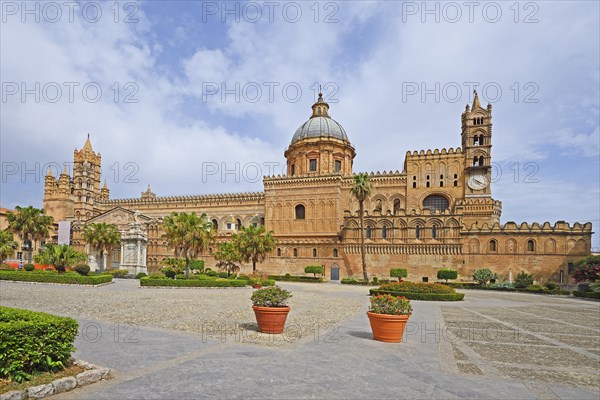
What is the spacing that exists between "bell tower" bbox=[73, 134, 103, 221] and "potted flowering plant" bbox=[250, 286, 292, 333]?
65.7m

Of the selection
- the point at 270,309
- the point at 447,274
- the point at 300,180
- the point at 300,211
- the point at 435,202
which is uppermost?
the point at 300,180

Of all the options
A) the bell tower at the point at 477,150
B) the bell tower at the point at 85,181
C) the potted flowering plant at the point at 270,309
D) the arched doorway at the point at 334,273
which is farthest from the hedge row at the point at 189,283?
the bell tower at the point at 85,181

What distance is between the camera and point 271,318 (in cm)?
1073

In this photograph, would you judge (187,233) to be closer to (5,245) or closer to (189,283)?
(189,283)

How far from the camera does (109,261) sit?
179 ft

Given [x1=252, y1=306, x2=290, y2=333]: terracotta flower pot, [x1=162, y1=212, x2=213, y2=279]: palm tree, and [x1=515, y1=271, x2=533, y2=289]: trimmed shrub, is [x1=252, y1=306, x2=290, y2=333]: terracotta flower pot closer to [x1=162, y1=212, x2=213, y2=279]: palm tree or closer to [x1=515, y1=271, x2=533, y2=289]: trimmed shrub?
[x1=162, y1=212, x2=213, y2=279]: palm tree

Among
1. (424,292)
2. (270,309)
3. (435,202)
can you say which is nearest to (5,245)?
(270,309)

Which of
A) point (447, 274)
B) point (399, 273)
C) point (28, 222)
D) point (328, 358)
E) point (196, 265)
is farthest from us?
point (196, 265)

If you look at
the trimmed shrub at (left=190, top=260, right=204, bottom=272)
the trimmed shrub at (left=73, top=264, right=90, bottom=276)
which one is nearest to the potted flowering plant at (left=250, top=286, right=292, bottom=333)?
the trimmed shrub at (left=73, top=264, right=90, bottom=276)

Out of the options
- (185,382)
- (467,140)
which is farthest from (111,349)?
(467,140)

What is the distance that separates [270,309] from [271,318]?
26 cm

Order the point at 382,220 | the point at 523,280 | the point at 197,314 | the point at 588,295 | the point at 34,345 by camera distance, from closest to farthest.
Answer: the point at 34,345, the point at 197,314, the point at 588,295, the point at 523,280, the point at 382,220

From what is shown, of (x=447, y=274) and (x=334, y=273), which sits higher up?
(x=447, y=274)

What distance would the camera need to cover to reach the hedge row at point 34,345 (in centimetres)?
586
